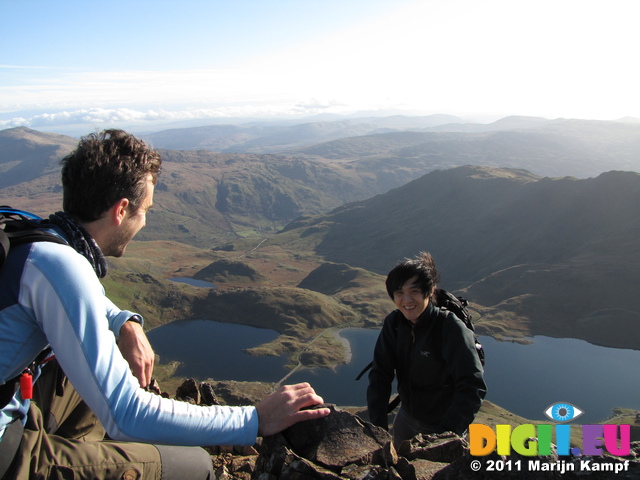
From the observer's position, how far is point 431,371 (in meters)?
9.34

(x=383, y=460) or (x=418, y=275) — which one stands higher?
(x=418, y=275)

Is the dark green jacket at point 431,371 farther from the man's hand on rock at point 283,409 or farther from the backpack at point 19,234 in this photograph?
the backpack at point 19,234

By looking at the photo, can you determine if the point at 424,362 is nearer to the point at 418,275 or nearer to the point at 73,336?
the point at 418,275

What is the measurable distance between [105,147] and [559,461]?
7096 mm

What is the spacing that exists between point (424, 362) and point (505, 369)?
140 meters

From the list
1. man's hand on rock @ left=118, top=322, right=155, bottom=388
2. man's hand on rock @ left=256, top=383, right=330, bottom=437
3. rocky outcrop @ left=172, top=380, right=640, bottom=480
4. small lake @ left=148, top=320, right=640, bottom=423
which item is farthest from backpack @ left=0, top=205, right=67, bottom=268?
small lake @ left=148, top=320, right=640, bottom=423

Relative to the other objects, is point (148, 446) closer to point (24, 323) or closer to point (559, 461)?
point (24, 323)

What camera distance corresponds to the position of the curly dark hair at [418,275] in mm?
9219

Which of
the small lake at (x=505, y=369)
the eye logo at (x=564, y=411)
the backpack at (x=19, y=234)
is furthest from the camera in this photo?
the small lake at (x=505, y=369)

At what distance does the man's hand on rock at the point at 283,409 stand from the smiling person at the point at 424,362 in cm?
401

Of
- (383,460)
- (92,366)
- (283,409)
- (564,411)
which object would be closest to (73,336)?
(92,366)

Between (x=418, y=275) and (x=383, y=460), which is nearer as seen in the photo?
(x=383, y=460)

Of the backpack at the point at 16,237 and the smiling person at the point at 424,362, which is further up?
the backpack at the point at 16,237

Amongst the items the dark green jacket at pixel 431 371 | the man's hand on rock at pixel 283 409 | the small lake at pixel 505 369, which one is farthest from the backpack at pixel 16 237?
the small lake at pixel 505 369
